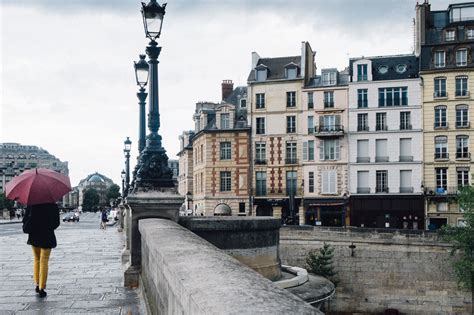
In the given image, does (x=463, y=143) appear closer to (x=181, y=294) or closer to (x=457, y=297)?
(x=457, y=297)

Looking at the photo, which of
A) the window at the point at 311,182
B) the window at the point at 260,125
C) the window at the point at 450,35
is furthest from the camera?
the window at the point at 260,125

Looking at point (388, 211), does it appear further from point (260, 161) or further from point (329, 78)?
point (329, 78)

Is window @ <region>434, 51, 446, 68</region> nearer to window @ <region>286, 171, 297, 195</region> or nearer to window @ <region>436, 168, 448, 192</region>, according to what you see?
window @ <region>436, 168, 448, 192</region>

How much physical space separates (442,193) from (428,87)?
7.67 meters

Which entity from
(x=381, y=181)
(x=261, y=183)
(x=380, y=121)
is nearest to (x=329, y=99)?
(x=380, y=121)

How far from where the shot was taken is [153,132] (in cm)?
1017

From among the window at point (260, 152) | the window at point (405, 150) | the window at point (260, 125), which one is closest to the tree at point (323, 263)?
the window at point (405, 150)

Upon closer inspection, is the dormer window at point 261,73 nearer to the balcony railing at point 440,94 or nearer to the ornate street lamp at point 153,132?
the balcony railing at point 440,94

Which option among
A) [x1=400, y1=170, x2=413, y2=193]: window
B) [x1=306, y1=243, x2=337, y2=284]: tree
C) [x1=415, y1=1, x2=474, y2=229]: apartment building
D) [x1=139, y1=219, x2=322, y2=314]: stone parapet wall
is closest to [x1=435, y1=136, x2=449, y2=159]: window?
[x1=415, y1=1, x2=474, y2=229]: apartment building

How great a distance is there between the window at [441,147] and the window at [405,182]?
2.37 meters

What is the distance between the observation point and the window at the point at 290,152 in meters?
47.6

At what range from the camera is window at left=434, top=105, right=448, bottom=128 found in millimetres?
44469

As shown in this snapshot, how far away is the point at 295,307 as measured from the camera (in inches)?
86.2

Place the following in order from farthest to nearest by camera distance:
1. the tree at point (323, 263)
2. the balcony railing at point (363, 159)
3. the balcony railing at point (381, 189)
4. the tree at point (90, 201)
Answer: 1. the tree at point (90, 201)
2. the balcony railing at point (363, 159)
3. the balcony railing at point (381, 189)
4. the tree at point (323, 263)
